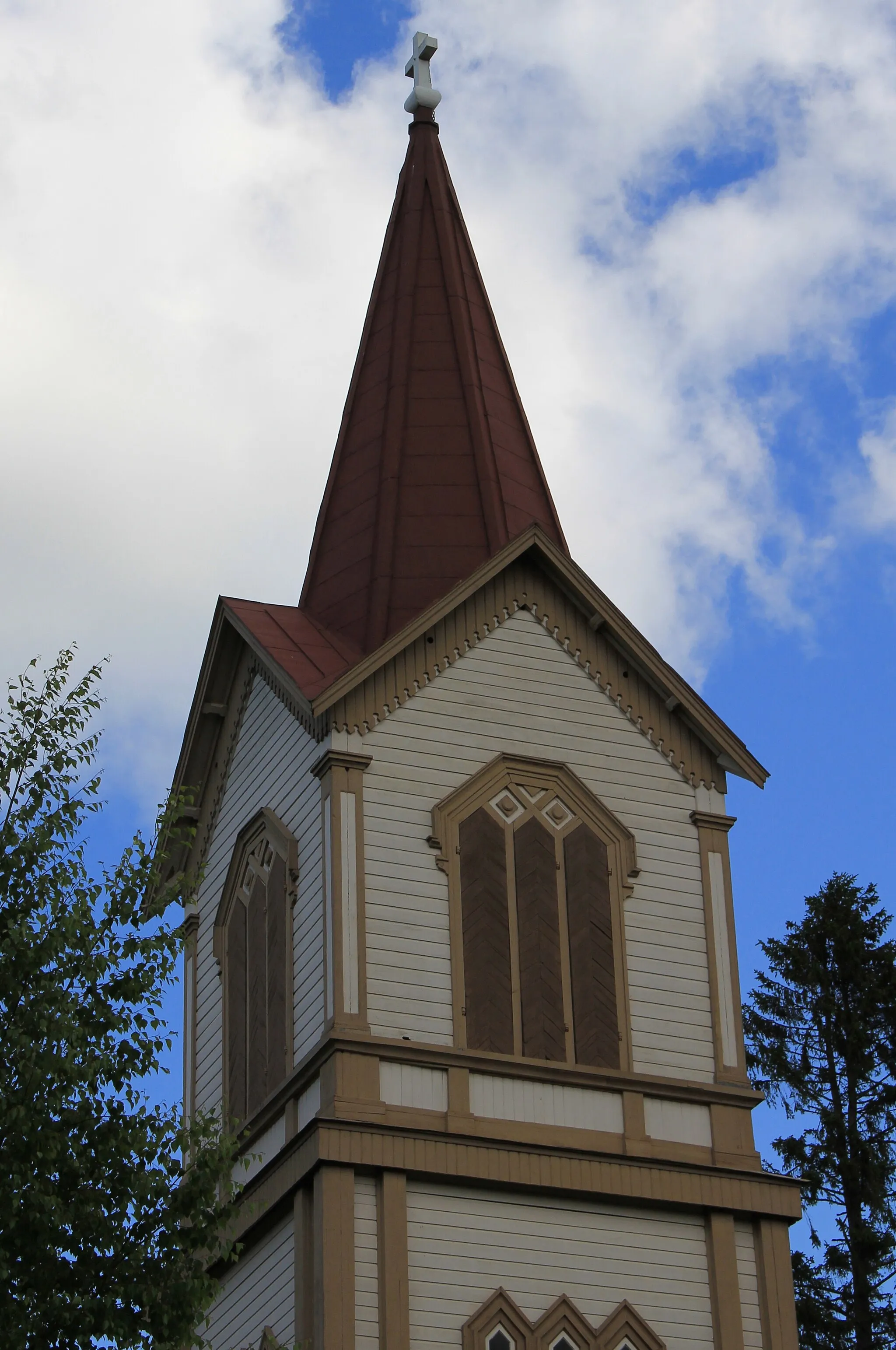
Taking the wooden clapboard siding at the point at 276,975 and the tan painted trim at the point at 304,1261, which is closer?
the tan painted trim at the point at 304,1261

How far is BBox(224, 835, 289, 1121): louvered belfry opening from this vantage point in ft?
83.5

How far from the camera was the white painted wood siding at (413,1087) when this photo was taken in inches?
940

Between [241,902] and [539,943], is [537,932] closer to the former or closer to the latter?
[539,943]

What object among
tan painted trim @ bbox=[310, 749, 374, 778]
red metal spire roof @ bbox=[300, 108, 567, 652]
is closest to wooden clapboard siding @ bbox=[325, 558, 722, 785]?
red metal spire roof @ bbox=[300, 108, 567, 652]

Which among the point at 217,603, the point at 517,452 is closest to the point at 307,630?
the point at 217,603

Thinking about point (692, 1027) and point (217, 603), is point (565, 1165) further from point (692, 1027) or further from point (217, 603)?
point (217, 603)

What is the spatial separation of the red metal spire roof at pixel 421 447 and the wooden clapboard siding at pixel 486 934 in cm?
245

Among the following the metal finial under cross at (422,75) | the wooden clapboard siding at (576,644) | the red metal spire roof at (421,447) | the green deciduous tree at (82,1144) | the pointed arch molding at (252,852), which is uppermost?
the metal finial under cross at (422,75)

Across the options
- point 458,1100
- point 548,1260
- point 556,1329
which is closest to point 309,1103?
point 458,1100

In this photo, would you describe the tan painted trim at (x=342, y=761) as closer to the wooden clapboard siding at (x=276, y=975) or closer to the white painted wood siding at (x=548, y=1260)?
the wooden clapboard siding at (x=276, y=975)

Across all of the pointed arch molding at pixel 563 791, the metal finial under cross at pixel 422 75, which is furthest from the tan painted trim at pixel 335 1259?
the metal finial under cross at pixel 422 75

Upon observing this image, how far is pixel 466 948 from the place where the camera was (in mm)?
24906

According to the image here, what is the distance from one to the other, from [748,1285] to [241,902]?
255 inches

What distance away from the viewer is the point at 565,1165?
24.1 metres
